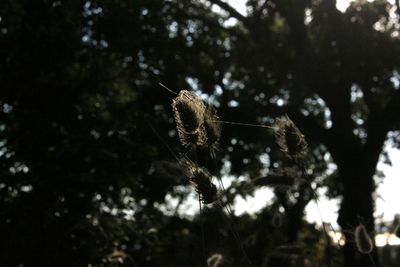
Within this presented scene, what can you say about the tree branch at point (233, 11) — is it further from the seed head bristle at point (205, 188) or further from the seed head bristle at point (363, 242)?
the seed head bristle at point (205, 188)

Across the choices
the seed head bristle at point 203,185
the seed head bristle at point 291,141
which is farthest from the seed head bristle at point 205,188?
the seed head bristle at point 291,141

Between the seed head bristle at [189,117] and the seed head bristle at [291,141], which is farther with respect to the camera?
the seed head bristle at [291,141]

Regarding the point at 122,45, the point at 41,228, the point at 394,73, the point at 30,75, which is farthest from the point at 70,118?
the point at 394,73

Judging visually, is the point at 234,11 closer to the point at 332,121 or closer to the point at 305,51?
the point at 305,51

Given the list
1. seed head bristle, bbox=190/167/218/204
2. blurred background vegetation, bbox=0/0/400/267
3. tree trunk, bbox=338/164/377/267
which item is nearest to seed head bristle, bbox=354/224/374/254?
blurred background vegetation, bbox=0/0/400/267

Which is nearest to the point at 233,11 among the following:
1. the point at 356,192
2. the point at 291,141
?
the point at 356,192

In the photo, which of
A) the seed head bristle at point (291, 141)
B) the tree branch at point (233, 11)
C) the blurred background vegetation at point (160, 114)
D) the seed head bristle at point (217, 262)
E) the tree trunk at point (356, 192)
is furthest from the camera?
the tree branch at point (233, 11)

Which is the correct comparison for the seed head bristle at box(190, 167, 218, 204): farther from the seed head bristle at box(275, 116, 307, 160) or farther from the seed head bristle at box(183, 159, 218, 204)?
the seed head bristle at box(275, 116, 307, 160)
